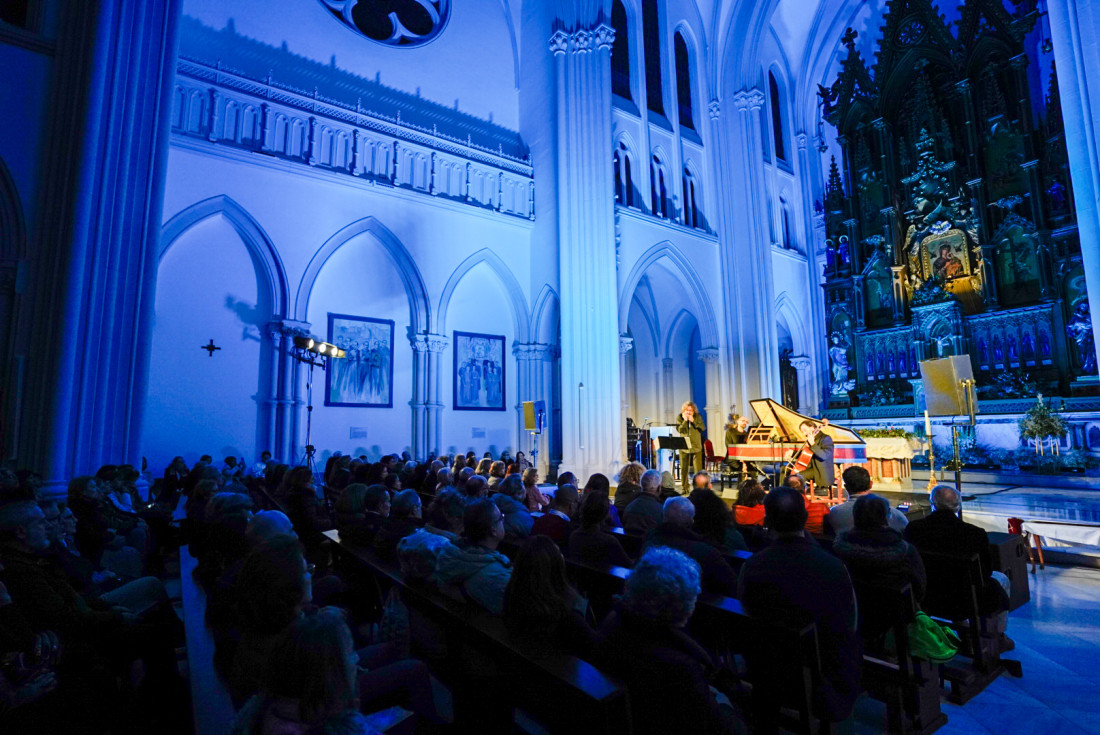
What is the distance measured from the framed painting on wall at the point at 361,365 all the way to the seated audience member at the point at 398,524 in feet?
30.1

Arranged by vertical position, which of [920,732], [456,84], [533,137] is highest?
[456,84]

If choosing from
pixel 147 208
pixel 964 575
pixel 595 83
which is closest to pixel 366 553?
pixel 964 575

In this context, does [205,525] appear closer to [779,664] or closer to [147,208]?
[779,664]

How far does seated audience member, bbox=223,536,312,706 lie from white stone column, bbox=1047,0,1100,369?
26.3 feet

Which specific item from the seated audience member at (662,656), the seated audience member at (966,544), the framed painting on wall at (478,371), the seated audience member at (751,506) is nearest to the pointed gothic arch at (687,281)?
the framed painting on wall at (478,371)

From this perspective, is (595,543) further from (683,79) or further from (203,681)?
(683,79)

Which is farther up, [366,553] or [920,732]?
[366,553]

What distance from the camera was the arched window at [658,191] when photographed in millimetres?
16562

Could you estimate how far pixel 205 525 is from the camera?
12.2 feet

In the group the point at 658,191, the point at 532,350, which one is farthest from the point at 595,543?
the point at 658,191

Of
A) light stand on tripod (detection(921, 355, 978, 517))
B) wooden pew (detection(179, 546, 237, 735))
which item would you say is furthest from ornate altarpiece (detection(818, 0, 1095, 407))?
wooden pew (detection(179, 546, 237, 735))

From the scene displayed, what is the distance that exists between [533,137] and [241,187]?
7327 mm

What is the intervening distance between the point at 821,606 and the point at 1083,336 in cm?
1688

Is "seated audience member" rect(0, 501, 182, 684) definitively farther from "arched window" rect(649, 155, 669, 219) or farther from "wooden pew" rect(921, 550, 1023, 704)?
"arched window" rect(649, 155, 669, 219)
